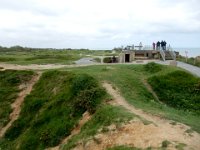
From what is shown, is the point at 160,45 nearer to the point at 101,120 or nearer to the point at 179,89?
the point at 179,89

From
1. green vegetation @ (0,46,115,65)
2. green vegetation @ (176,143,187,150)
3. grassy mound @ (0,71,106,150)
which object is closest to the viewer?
green vegetation @ (176,143,187,150)

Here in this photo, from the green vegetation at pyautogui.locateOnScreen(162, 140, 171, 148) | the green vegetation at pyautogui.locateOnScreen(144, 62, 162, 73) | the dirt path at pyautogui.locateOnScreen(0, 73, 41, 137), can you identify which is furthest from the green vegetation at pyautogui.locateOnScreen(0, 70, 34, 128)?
the green vegetation at pyautogui.locateOnScreen(162, 140, 171, 148)

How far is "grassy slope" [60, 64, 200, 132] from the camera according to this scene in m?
24.4

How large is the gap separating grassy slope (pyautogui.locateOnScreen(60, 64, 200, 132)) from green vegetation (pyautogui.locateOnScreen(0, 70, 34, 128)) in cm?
718

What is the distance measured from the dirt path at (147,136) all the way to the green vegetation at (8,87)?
12218 mm

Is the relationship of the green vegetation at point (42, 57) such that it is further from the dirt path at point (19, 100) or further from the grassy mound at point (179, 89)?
the grassy mound at point (179, 89)

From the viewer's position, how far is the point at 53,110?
2991cm

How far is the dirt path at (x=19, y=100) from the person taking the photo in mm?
31581

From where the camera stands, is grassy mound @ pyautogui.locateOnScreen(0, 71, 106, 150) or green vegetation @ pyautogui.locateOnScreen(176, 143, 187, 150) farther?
grassy mound @ pyautogui.locateOnScreen(0, 71, 106, 150)

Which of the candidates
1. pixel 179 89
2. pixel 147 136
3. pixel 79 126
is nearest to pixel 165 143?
pixel 147 136

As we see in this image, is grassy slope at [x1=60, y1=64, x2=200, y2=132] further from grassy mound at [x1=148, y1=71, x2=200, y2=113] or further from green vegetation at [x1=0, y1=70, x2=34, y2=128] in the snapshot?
green vegetation at [x1=0, y1=70, x2=34, y2=128]

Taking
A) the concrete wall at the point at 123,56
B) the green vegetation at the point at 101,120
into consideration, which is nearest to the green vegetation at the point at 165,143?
the green vegetation at the point at 101,120

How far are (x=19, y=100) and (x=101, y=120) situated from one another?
497 inches

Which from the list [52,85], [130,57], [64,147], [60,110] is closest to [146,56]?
[130,57]
